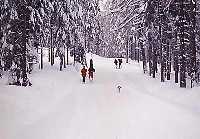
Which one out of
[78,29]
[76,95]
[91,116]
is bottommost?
[91,116]

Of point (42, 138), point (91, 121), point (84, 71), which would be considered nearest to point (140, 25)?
point (84, 71)

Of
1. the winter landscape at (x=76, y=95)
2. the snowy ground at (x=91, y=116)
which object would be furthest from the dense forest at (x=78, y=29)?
the snowy ground at (x=91, y=116)

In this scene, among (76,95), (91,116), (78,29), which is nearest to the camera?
(91,116)

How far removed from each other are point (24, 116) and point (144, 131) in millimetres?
4313

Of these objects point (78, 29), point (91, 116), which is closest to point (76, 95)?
point (91, 116)

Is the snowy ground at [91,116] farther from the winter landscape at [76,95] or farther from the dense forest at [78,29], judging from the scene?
the dense forest at [78,29]

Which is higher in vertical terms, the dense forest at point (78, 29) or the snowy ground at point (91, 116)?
the dense forest at point (78, 29)

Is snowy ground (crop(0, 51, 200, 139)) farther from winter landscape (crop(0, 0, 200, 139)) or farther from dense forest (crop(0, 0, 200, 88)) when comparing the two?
dense forest (crop(0, 0, 200, 88))

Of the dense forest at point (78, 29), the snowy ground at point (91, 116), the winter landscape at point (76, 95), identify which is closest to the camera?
the snowy ground at point (91, 116)

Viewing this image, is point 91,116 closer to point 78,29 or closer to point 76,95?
point 76,95

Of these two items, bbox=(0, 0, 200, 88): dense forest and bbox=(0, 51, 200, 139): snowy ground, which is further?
bbox=(0, 0, 200, 88): dense forest

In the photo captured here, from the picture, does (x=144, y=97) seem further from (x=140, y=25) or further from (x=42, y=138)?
(x=140, y=25)

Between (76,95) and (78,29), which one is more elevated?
(78,29)

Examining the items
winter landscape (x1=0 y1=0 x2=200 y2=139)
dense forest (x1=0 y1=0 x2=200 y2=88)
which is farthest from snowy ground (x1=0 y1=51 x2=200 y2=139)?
dense forest (x1=0 y1=0 x2=200 y2=88)
